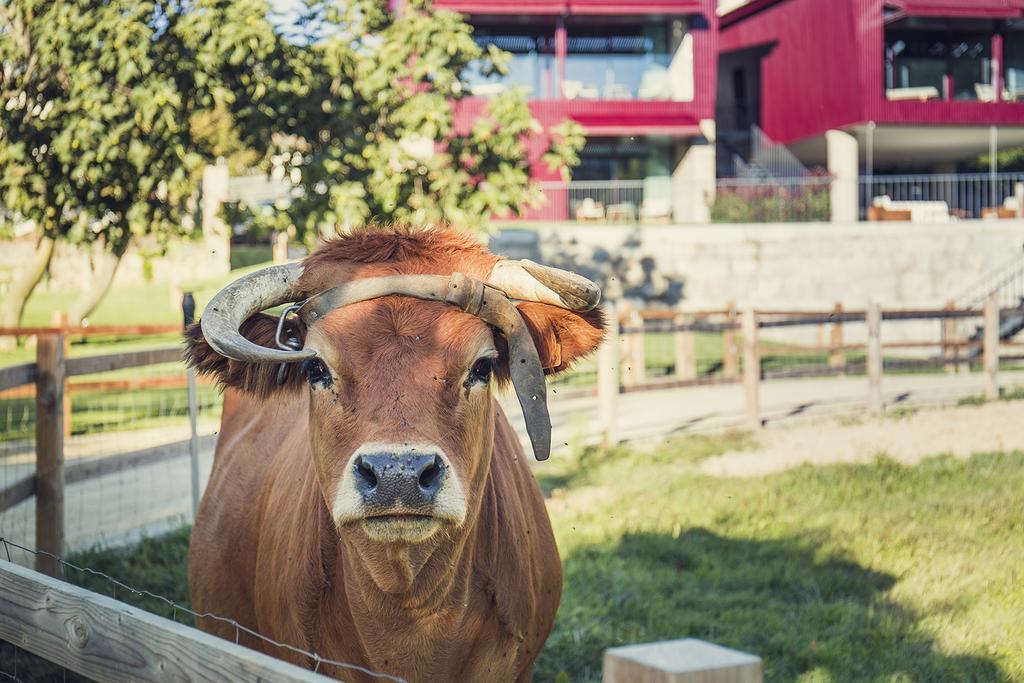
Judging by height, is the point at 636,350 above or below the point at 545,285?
below

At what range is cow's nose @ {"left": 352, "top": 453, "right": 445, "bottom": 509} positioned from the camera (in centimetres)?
270

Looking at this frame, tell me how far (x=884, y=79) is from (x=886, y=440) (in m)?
24.4

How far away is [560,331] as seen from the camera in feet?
11.8

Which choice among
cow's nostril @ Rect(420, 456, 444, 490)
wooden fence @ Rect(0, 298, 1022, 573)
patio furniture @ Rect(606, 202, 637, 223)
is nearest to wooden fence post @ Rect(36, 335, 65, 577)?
wooden fence @ Rect(0, 298, 1022, 573)

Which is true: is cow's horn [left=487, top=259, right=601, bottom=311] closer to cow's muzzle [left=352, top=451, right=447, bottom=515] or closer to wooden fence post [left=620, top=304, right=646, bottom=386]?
cow's muzzle [left=352, top=451, right=447, bottom=515]

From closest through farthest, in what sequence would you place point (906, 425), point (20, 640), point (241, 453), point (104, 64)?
point (20, 640) → point (241, 453) → point (104, 64) → point (906, 425)

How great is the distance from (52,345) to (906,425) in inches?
355

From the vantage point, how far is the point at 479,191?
10.5 meters

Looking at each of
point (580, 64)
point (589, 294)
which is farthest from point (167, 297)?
point (589, 294)

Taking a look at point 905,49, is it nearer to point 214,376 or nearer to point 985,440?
point 985,440

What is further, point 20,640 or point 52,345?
point 52,345

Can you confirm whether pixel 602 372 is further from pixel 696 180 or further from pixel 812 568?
pixel 696 180

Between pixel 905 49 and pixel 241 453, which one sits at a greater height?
pixel 905 49

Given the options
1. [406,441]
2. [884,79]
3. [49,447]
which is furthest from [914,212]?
[406,441]
